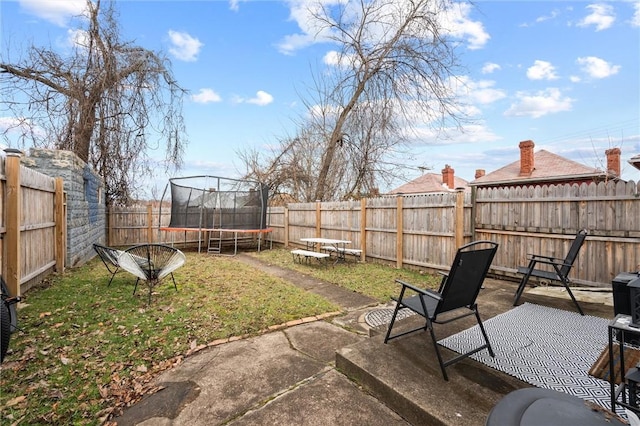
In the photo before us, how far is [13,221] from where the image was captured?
12.9ft

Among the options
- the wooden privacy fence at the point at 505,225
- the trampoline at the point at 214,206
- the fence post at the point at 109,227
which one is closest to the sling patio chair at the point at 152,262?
the wooden privacy fence at the point at 505,225

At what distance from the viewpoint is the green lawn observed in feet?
7.14

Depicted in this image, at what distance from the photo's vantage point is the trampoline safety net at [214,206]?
10773 millimetres

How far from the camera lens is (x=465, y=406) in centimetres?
175

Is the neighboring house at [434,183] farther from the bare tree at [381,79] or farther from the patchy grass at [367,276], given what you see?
the patchy grass at [367,276]

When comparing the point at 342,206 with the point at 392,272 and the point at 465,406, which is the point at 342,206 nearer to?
the point at 392,272

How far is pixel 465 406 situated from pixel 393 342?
857mm

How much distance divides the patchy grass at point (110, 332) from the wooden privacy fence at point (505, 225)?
10.0 ft

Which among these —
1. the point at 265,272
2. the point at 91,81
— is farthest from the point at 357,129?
the point at 91,81

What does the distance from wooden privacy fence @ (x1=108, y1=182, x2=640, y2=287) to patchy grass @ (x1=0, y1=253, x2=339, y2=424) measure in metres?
3.06

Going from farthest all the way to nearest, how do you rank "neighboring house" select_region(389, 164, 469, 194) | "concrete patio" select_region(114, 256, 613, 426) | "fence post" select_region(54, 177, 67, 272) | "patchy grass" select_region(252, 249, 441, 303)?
"neighboring house" select_region(389, 164, 469, 194)
"fence post" select_region(54, 177, 67, 272)
"patchy grass" select_region(252, 249, 441, 303)
"concrete patio" select_region(114, 256, 613, 426)

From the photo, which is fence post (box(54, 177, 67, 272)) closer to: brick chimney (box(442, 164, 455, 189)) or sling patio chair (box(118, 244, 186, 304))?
sling patio chair (box(118, 244, 186, 304))

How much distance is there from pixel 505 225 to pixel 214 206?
9.07 m

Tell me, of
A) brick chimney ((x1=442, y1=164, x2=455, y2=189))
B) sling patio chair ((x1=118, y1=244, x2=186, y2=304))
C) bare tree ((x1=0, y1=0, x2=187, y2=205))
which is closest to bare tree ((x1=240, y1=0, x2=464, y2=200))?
bare tree ((x1=0, y1=0, x2=187, y2=205))
